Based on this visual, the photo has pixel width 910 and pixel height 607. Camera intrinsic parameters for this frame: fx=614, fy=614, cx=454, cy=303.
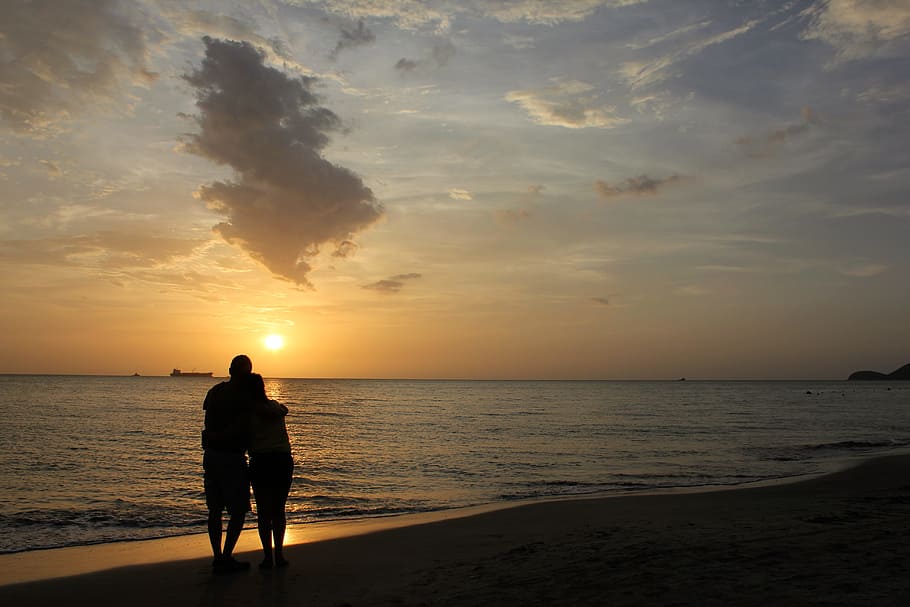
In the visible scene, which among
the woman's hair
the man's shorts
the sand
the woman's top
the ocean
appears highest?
the woman's hair

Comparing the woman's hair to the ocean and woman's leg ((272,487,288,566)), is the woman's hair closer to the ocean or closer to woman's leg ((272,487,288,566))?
woman's leg ((272,487,288,566))

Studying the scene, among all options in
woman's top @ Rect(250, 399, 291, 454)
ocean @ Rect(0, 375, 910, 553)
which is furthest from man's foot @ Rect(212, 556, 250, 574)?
ocean @ Rect(0, 375, 910, 553)

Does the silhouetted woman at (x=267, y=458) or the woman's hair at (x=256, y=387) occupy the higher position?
the woman's hair at (x=256, y=387)

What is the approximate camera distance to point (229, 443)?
7340 millimetres

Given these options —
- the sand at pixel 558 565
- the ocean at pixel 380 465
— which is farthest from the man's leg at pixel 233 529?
the ocean at pixel 380 465

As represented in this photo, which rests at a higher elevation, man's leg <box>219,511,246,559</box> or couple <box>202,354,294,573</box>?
couple <box>202,354,294,573</box>

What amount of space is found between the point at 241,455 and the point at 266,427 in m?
0.43

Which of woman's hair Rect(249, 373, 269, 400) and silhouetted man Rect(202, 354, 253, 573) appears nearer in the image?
silhouetted man Rect(202, 354, 253, 573)

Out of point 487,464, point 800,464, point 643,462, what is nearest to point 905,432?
point 800,464

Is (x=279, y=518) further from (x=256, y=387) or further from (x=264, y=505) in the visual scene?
(x=256, y=387)

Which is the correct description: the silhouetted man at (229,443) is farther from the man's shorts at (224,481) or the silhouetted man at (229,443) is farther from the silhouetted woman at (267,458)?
the silhouetted woman at (267,458)

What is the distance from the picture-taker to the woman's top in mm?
7512

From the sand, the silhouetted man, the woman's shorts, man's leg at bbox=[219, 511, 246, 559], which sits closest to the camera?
the sand

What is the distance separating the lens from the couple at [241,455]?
7.36 meters
